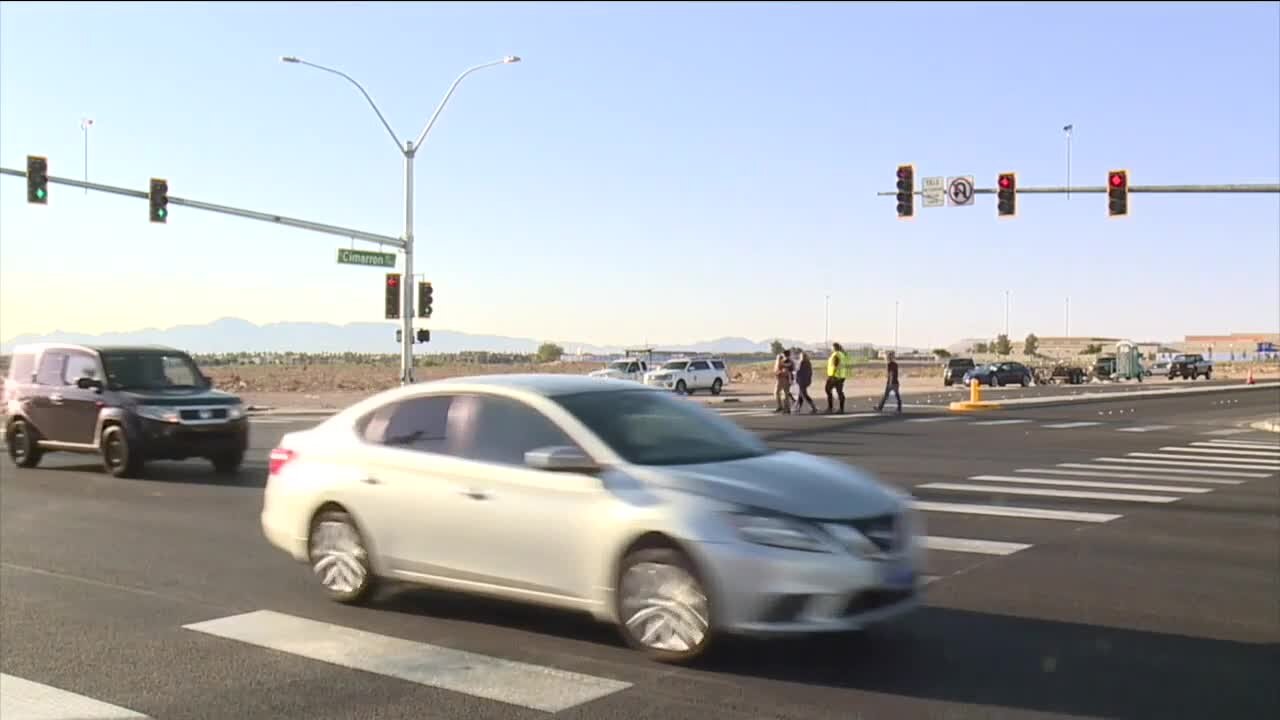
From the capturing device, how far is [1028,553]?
10.0 metres

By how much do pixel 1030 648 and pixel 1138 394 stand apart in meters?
46.0

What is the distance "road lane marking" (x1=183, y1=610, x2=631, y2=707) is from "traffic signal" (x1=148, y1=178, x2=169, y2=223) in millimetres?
28397

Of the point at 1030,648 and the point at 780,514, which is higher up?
the point at 780,514

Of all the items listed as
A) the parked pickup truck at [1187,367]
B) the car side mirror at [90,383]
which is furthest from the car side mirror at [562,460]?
the parked pickup truck at [1187,367]

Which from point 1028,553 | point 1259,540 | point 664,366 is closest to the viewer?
point 1028,553

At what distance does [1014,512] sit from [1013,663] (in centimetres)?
647

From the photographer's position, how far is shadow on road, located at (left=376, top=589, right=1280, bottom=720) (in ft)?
18.9

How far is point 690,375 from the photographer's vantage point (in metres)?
54.2

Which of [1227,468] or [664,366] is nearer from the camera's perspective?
[1227,468]

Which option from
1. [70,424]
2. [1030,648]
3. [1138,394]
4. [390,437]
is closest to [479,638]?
[390,437]

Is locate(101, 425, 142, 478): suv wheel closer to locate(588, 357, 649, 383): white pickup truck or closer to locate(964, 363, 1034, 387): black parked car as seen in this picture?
locate(588, 357, 649, 383): white pickup truck

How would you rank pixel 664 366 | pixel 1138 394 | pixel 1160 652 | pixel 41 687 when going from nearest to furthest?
pixel 41 687 < pixel 1160 652 < pixel 1138 394 < pixel 664 366

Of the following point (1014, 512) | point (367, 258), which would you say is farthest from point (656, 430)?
point (367, 258)

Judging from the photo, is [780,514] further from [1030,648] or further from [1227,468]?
[1227,468]
